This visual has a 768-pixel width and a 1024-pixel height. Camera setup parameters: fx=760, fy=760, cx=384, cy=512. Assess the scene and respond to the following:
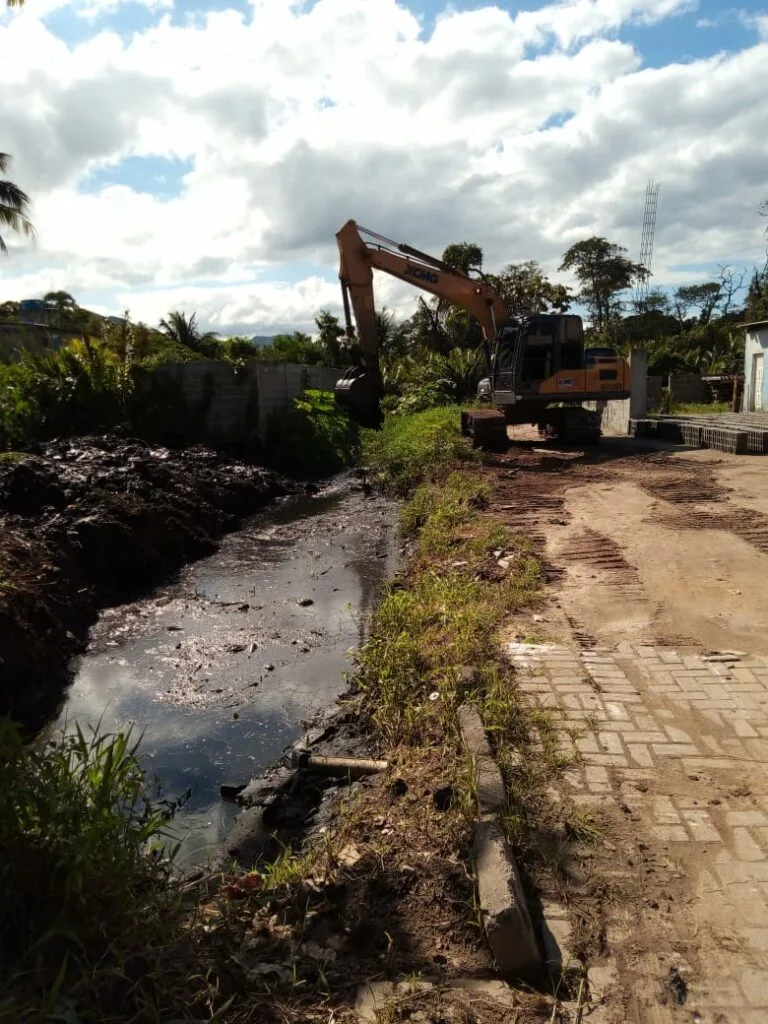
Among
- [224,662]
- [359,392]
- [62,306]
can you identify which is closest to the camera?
[224,662]

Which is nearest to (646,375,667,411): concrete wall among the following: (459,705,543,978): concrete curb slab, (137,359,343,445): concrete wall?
(137,359,343,445): concrete wall

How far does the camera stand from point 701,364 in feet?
116

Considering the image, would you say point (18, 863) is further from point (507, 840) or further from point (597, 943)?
point (597, 943)

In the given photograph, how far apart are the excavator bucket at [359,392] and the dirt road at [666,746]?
10.7 meters

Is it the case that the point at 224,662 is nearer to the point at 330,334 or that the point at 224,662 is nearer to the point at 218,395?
the point at 218,395

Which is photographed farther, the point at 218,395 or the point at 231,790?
the point at 218,395

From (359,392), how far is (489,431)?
4202 millimetres

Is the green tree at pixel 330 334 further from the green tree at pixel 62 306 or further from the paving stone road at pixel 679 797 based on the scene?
the paving stone road at pixel 679 797

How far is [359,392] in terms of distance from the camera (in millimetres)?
18688

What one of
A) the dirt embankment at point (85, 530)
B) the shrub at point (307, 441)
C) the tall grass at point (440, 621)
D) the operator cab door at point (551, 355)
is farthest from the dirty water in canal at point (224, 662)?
the shrub at point (307, 441)

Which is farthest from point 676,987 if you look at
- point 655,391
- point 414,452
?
point 655,391

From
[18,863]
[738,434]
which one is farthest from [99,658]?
[738,434]

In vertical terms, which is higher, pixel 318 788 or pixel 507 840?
pixel 507 840

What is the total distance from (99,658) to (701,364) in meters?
34.4
